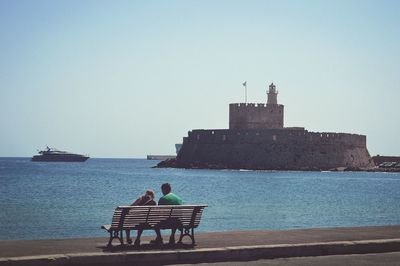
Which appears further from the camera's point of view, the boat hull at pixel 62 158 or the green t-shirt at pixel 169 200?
the boat hull at pixel 62 158

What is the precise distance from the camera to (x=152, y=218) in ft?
20.3

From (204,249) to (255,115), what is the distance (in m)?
49.6

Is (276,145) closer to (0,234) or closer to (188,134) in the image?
(188,134)

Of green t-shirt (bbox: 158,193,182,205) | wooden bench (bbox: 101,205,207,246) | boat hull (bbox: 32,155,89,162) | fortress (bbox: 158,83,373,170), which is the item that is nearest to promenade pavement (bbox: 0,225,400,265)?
wooden bench (bbox: 101,205,207,246)

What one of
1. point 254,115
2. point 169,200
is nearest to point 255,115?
point 254,115

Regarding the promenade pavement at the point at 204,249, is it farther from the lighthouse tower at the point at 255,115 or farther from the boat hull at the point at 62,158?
the boat hull at the point at 62,158

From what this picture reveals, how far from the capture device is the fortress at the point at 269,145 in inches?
2106

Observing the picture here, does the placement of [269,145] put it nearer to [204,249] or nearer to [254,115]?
[254,115]

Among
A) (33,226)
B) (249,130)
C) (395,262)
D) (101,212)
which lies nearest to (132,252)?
(395,262)

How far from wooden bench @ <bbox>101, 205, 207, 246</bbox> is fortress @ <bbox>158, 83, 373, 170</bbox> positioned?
47.0 metres

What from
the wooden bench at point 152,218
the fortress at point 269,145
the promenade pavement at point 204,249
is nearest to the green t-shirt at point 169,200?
the wooden bench at point 152,218

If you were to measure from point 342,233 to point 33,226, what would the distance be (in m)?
9.80

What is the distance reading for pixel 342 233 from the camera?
23.7ft

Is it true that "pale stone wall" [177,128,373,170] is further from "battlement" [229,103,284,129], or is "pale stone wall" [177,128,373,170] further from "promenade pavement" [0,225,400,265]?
"promenade pavement" [0,225,400,265]
